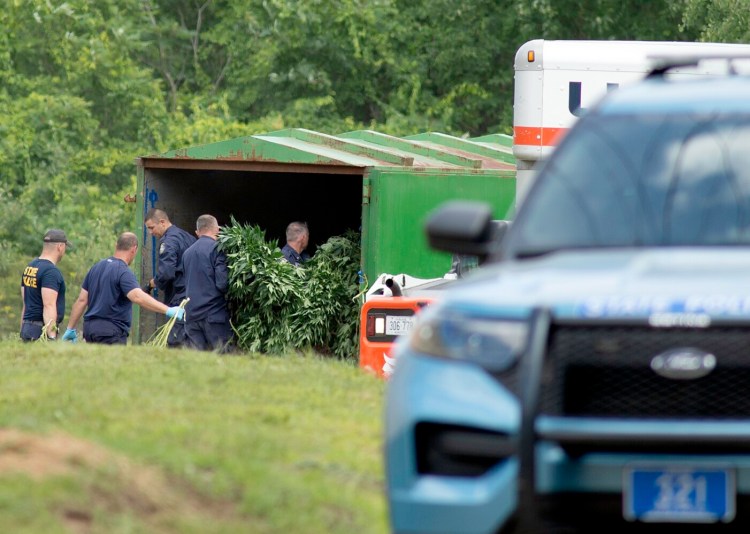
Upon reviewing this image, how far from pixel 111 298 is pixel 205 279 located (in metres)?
1.18

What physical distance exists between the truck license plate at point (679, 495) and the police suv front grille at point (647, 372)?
168 millimetres

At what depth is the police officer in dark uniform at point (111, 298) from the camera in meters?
14.5

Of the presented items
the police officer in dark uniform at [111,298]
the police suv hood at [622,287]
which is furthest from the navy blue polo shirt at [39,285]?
the police suv hood at [622,287]

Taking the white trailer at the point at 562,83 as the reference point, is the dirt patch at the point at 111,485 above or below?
below

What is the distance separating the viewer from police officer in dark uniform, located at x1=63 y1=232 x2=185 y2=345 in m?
14.5

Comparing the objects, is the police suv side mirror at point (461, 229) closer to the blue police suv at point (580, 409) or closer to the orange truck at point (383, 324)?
the blue police suv at point (580, 409)

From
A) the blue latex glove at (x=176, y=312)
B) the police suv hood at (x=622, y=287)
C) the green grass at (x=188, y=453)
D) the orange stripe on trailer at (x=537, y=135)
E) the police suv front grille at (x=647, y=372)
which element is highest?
the orange stripe on trailer at (x=537, y=135)

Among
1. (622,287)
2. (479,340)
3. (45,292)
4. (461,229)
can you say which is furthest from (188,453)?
(45,292)

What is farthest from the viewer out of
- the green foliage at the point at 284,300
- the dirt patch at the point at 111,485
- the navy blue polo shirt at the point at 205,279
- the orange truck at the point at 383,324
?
the navy blue polo shirt at the point at 205,279

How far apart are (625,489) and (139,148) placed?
29823 millimetres

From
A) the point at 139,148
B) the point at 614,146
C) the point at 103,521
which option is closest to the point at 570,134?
the point at 614,146

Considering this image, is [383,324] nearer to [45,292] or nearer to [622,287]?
[45,292]

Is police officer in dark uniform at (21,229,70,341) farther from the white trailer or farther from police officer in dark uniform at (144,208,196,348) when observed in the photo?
the white trailer

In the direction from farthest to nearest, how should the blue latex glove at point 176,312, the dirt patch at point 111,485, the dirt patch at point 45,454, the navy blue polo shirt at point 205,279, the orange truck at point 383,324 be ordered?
the navy blue polo shirt at point 205,279 → the blue latex glove at point 176,312 → the orange truck at point 383,324 → the dirt patch at point 45,454 → the dirt patch at point 111,485
